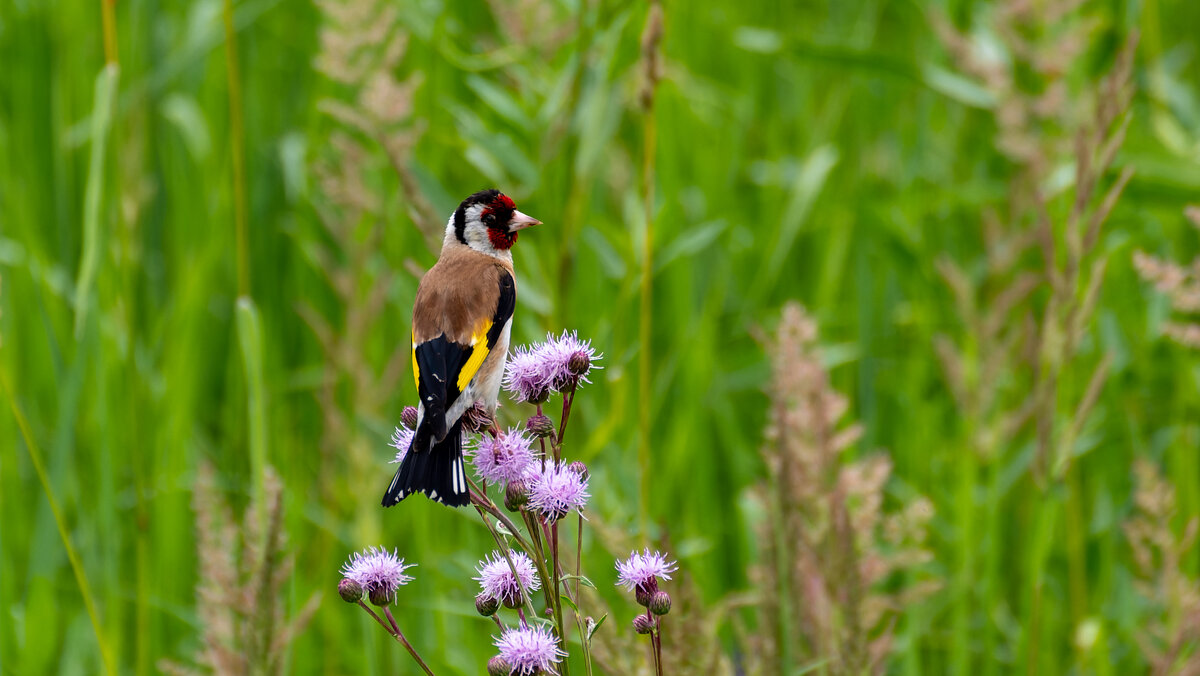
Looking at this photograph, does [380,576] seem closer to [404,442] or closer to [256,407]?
[404,442]

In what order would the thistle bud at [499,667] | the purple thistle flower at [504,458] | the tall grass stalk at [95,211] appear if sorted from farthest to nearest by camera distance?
the tall grass stalk at [95,211] → the purple thistle flower at [504,458] → the thistle bud at [499,667]

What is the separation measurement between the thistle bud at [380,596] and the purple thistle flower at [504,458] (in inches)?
6.1

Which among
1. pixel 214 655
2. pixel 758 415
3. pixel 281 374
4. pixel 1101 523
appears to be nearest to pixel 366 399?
pixel 281 374

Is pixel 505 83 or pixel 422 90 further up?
pixel 422 90

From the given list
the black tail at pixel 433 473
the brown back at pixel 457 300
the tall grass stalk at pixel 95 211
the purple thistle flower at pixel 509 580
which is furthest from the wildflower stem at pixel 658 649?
the tall grass stalk at pixel 95 211

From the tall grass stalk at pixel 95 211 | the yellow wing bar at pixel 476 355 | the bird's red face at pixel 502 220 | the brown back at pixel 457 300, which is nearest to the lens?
the yellow wing bar at pixel 476 355

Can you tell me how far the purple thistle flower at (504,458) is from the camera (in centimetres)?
117

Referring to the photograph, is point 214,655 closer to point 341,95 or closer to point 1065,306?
point 1065,306

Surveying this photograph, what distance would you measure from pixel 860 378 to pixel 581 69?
1.37 meters

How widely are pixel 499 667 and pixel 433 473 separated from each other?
0.80 feet

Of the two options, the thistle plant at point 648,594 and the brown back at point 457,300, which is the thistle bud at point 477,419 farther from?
the thistle plant at point 648,594

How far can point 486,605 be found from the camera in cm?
115

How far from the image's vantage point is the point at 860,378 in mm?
3088

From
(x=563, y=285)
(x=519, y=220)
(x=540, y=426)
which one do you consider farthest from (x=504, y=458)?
(x=563, y=285)
